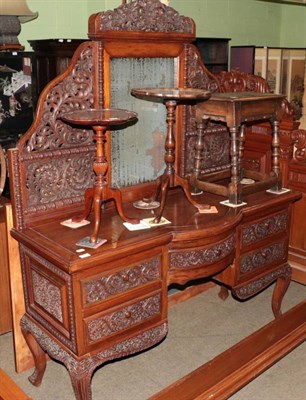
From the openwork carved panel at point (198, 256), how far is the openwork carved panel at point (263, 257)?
0.28 meters

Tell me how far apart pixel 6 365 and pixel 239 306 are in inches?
59.8

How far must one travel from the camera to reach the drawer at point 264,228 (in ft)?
8.68

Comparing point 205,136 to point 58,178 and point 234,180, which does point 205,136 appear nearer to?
point 234,180

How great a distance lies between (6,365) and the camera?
2711mm

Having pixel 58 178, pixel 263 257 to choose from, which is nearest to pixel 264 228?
pixel 263 257

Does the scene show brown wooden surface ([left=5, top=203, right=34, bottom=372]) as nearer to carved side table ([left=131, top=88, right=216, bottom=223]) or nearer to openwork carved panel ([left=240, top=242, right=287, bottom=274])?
carved side table ([left=131, top=88, right=216, bottom=223])

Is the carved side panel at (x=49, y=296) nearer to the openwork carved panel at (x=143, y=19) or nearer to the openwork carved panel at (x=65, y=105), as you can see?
the openwork carved panel at (x=65, y=105)

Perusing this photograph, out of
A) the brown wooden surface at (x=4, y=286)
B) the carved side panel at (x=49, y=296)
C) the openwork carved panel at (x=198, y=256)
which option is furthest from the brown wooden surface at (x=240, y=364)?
the brown wooden surface at (x=4, y=286)

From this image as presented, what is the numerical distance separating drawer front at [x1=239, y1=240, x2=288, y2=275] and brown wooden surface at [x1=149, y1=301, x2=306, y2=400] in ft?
1.53

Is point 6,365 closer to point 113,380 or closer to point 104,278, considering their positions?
point 113,380

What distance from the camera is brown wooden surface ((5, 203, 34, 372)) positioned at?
233 cm

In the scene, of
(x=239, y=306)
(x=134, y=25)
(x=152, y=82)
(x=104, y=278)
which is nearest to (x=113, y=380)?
(x=104, y=278)

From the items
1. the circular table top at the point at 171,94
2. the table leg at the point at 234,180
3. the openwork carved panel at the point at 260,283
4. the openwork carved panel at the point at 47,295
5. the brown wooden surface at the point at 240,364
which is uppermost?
the circular table top at the point at 171,94

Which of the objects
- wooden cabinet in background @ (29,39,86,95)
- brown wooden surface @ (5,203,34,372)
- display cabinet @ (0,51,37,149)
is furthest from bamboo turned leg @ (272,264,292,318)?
wooden cabinet in background @ (29,39,86,95)
